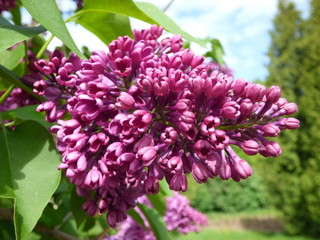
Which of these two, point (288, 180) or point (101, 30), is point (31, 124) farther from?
point (288, 180)

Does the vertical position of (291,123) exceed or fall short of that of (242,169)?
it exceeds it

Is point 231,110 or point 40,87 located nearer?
point 231,110

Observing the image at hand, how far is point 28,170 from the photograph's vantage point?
110cm

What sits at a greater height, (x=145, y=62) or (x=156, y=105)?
(x=145, y=62)

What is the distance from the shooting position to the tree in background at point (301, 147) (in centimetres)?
1611

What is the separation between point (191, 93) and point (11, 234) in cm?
Answer: 190

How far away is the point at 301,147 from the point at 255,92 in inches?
707

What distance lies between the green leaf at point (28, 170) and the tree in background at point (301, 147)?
16127 mm

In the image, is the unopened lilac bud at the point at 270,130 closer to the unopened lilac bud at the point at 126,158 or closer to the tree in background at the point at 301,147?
the unopened lilac bud at the point at 126,158

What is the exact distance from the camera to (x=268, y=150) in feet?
3.12

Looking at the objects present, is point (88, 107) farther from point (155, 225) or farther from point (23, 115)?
point (155, 225)

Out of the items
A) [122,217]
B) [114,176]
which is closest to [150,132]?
[114,176]

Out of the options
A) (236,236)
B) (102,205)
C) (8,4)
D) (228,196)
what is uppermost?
(228,196)

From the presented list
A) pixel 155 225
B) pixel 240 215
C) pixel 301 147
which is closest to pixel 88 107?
pixel 155 225
